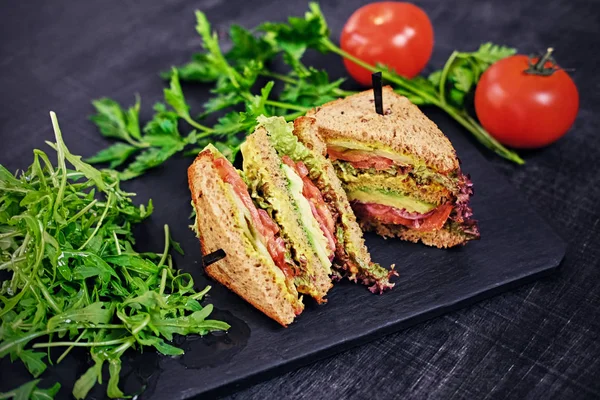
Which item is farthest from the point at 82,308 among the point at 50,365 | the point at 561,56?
the point at 561,56

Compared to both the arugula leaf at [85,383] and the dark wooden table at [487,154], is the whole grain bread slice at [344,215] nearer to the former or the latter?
the dark wooden table at [487,154]

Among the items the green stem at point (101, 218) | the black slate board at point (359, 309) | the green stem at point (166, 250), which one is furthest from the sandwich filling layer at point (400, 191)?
the green stem at point (101, 218)

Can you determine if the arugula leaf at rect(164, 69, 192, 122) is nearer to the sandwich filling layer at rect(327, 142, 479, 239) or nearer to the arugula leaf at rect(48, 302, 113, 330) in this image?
the sandwich filling layer at rect(327, 142, 479, 239)

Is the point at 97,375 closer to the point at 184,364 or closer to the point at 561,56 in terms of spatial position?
the point at 184,364

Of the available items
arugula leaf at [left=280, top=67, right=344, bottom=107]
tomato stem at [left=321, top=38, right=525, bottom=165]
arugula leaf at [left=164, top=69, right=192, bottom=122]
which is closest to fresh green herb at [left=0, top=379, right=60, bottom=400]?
arugula leaf at [left=164, top=69, right=192, bottom=122]

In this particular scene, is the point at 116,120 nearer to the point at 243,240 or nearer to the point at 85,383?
the point at 243,240

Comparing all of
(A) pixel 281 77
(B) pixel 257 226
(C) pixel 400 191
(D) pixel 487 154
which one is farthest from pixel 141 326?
(D) pixel 487 154
